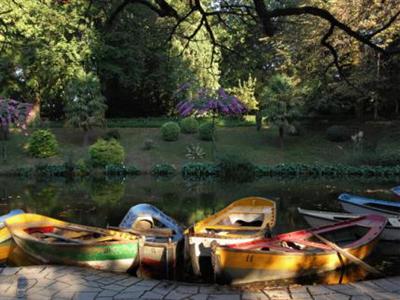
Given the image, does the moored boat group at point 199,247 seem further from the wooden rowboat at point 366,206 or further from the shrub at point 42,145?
the shrub at point 42,145

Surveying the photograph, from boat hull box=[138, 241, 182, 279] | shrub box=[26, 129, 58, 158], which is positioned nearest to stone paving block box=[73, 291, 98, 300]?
boat hull box=[138, 241, 182, 279]

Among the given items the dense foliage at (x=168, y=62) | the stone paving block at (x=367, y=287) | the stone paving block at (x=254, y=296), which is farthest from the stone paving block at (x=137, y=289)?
the dense foliage at (x=168, y=62)

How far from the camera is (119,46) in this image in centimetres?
3256

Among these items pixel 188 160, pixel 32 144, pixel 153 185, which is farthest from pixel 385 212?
pixel 32 144

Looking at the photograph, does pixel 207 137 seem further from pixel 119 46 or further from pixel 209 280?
pixel 209 280

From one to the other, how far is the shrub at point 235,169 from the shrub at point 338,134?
7.72m

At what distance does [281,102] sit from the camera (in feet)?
85.9

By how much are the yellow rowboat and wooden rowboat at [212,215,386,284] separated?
392 millimetres

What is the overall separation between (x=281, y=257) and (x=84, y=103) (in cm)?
2124

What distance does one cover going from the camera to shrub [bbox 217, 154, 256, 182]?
21.8m

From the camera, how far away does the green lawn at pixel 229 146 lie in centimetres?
2503

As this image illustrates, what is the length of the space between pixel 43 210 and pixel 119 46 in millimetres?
20139

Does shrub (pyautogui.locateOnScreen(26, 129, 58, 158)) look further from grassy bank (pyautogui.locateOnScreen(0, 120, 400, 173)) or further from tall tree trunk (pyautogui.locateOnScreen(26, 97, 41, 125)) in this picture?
tall tree trunk (pyautogui.locateOnScreen(26, 97, 41, 125))

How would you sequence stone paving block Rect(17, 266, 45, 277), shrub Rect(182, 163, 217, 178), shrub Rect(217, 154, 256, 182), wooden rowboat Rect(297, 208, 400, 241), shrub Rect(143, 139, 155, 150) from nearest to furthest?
1. stone paving block Rect(17, 266, 45, 277)
2. wooden rowboat Rect(297, 208, 400, 241)
3. shrub Rect(217, 154, 256, 182)
4. shrub Rect(182, 163, 217, 178)
5. shrub Rect(143, 139, 155, 150)
